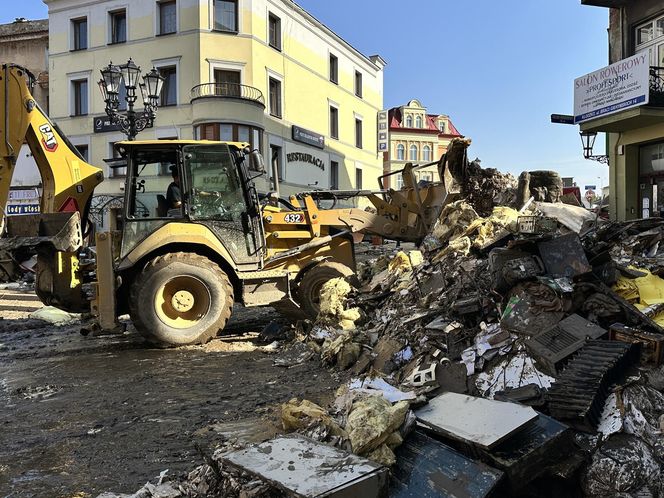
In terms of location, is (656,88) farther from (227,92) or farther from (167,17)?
(167,17)

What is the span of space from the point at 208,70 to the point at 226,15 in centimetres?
261

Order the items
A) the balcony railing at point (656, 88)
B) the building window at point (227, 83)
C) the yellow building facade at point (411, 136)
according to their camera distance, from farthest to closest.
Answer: the yellow building facade at point (411, 136) < the building window at point (227, 83) < the balcony railing at point (656, 88)

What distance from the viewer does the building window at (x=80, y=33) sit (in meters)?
23.6

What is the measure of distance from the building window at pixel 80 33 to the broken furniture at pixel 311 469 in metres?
25.3

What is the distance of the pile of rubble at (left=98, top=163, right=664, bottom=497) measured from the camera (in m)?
2.89


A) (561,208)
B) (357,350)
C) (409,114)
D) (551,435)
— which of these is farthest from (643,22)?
(409,114)

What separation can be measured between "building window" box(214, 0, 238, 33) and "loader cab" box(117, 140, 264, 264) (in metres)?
16.8

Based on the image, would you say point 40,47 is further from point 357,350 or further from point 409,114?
point 409,114

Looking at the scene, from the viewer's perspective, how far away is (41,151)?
700 cm

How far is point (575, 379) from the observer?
364 cm

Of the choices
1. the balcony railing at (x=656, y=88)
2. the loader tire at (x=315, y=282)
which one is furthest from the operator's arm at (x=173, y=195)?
the balcony railing at (x=656, y=88)

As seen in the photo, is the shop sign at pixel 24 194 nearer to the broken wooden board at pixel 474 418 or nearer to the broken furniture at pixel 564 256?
the broken furniture at pixel 564 256

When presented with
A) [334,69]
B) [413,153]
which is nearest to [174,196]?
[334,69]

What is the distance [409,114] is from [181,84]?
36.2 m
